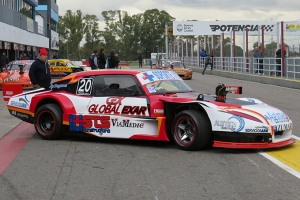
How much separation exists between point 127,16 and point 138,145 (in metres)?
117

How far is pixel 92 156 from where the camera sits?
8.00m

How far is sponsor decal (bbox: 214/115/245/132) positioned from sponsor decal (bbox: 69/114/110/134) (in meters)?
2.07

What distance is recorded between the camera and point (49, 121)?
9680 millimetres

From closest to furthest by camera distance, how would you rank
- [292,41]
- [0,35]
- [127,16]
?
[292,41] → [0,35] → [127,16]

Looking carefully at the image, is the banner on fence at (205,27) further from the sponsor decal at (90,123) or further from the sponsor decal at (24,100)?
the sponsor decal at (90,123)

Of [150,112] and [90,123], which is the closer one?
[150,112]

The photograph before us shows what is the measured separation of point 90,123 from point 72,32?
104m

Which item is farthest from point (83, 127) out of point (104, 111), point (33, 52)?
point (33, 52)

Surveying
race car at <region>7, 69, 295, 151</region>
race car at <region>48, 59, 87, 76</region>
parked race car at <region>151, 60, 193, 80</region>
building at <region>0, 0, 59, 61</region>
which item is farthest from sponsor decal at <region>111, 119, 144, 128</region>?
building at <region>0, 0, 59, 61</region>

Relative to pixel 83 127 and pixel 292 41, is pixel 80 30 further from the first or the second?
pixel 83 127

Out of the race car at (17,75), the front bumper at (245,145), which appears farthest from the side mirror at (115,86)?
the race car at (17,75)

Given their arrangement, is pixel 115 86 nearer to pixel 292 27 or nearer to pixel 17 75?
pixel 17 75

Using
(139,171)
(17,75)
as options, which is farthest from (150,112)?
(17,75)

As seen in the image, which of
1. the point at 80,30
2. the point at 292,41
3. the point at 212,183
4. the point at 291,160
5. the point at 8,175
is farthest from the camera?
the point at 80,30
